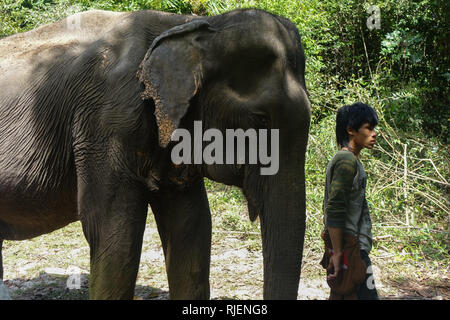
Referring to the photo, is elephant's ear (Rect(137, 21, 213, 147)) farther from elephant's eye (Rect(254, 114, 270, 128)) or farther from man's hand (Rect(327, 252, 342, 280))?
man's hand (Rect(327, 252, 342, 280))

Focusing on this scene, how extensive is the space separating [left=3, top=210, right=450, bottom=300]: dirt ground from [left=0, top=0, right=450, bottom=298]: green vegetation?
4.5 inches

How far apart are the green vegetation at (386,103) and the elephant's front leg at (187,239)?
84.6 inches

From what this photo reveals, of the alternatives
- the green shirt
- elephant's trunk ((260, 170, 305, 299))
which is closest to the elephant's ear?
elephant's trunk ((260, 170, 305, 299))

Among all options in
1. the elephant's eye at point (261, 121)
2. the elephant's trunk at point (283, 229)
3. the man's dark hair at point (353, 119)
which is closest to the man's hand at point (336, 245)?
the elephant's trunk at point (283, 229)

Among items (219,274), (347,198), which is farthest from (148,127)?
(219,274)

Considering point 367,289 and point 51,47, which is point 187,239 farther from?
point 51,47

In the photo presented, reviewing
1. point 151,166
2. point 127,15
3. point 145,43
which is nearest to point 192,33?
point 145,43

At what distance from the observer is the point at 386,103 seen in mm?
7508

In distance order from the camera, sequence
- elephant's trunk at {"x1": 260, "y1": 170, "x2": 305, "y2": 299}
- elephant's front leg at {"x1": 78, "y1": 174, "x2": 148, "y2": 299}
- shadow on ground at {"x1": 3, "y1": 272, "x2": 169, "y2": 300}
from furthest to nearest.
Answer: shadow on ground at {"x1": 3, "y1": 272, "x2": 169, "y2": 300} < elephant's front leg at {"x1": 78, "y1": 174, "x2": 148, "y2": 299} < elephant's trunk at {"x1": 260, "y1": 170, "x2": 305, "y2": 299}

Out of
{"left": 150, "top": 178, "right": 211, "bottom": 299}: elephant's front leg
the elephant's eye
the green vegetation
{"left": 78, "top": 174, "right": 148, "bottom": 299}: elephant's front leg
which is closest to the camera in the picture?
the elephant's eye

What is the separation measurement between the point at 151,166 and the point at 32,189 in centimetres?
73

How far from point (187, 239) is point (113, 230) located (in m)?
0.55

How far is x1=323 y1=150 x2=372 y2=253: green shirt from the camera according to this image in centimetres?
281

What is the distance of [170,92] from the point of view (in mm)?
2633
